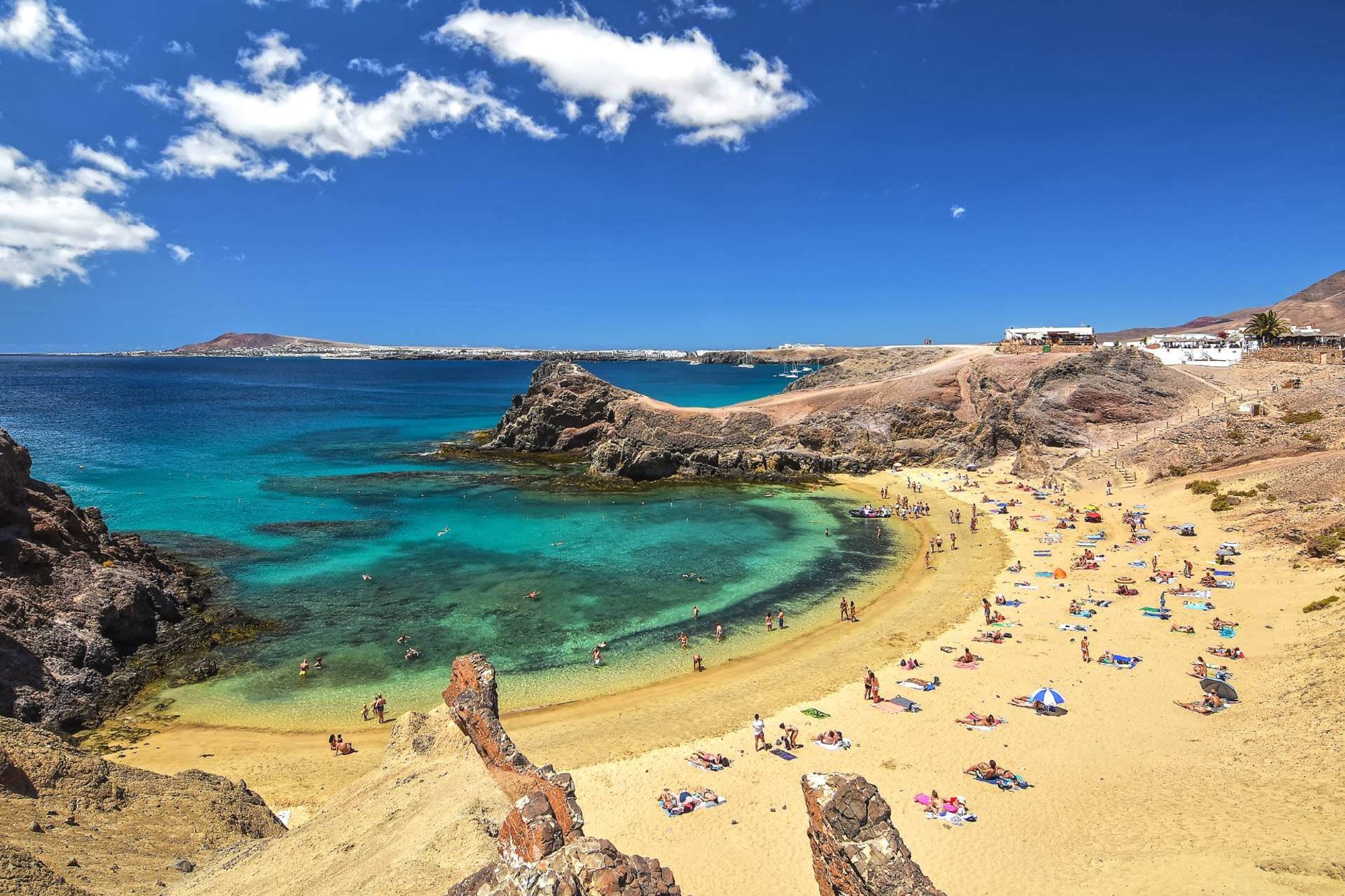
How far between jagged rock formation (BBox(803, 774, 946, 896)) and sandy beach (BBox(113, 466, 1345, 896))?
20.7 feet

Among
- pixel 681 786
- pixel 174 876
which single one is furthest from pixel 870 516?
pixel 174 876

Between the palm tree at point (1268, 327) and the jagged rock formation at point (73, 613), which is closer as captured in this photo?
the jagged rock formation at point (73, 613)

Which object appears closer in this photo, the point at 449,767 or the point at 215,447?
the point at 449,767

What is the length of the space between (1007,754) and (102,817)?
18163 mm

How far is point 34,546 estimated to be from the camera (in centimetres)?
2291

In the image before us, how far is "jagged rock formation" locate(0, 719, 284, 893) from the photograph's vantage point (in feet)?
28.4

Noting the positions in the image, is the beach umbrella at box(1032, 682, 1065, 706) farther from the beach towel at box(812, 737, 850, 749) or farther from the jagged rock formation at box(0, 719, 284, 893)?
the jagged rock formation at box(0, 719, 284, 893)

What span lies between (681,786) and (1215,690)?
47.6ft

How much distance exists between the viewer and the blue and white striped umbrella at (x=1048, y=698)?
62.1 feet

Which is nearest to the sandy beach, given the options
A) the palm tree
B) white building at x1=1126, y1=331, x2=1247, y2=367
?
white building at x1=1126, y1=331, x2=1247, y2=367

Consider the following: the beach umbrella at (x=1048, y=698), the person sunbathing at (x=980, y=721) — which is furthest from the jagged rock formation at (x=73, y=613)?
the beach umbrella at (x=1048, y=698)

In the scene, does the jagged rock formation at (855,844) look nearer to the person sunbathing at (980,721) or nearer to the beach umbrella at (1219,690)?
the person sunbathing at (980,721)

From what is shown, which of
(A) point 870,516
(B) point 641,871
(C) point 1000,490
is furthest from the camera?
(C) point 1000,490

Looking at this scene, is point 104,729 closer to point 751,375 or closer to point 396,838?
point 396,838
